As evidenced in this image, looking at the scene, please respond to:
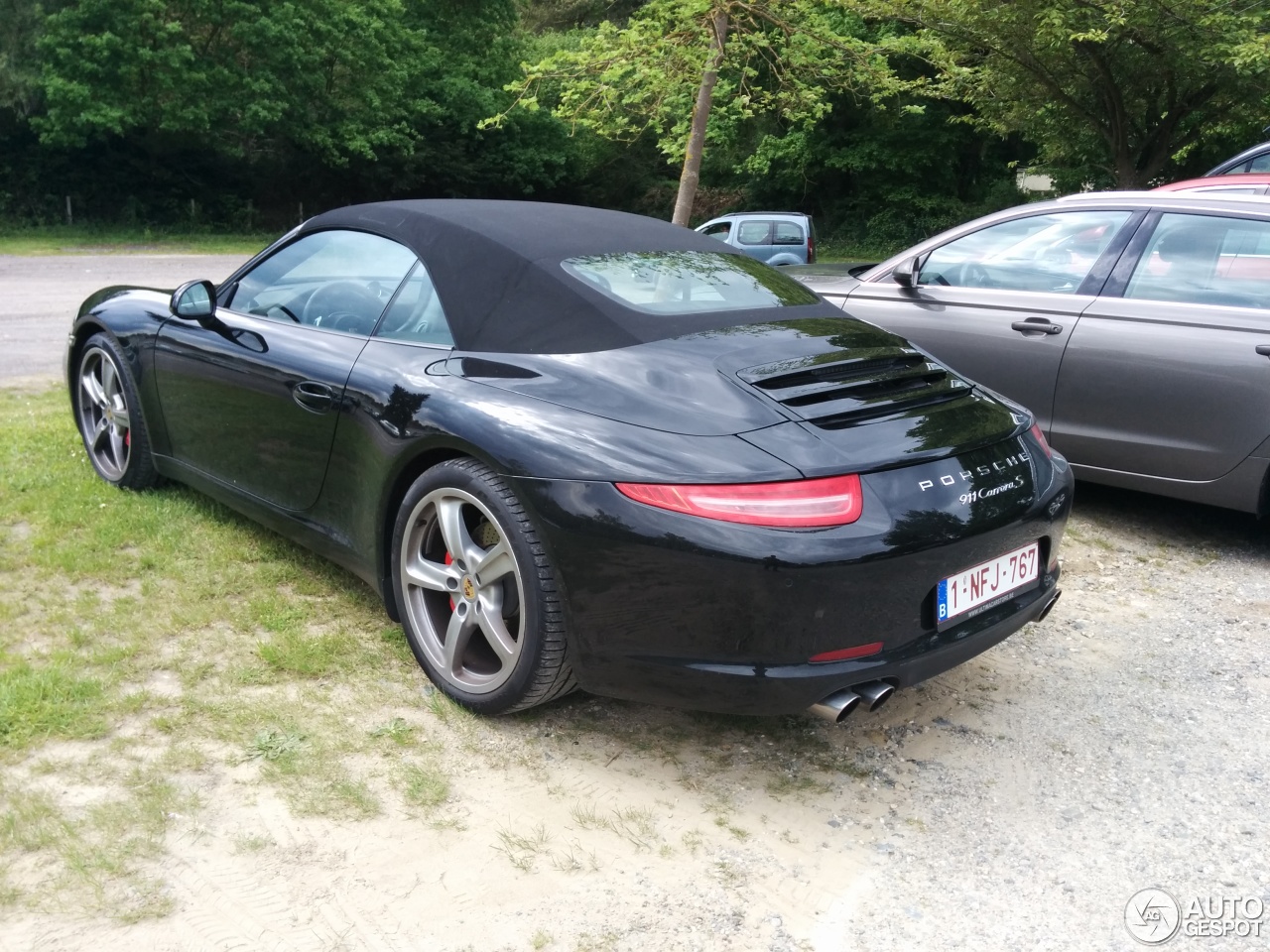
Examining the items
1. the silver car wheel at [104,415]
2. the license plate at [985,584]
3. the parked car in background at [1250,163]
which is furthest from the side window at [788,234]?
the license plate at [985,584]

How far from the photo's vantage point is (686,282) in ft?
11.0

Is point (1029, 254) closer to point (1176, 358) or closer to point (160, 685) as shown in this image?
point (1176, 358)

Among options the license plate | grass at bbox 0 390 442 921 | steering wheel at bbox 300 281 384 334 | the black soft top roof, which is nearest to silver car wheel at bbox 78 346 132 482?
grass at bbox 0 390 442 921

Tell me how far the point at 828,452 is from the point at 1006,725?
1177 mm

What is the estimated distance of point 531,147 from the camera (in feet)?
118

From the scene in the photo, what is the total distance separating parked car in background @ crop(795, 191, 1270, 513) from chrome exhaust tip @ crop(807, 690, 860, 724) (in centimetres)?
277

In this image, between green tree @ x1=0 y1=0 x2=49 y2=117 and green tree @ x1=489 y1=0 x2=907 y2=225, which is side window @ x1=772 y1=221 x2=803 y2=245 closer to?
green tree @ x1=489 y1=0 x2=907 y2=225

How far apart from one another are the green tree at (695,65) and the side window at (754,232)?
844 centimetres

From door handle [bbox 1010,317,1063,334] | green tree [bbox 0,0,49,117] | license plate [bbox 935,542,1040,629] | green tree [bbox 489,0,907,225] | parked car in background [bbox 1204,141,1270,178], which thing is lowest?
license plate [bbox 935,542,1040,629]

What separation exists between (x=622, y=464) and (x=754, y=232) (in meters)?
16.1

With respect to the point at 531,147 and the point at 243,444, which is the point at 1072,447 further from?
the point at 531,147

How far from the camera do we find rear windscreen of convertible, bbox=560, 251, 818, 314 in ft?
10.3

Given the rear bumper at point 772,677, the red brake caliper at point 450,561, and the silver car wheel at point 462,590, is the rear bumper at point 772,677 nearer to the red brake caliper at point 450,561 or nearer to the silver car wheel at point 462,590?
the silver car wheel at point 462,590

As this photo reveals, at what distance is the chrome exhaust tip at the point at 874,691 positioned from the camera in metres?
2.52
